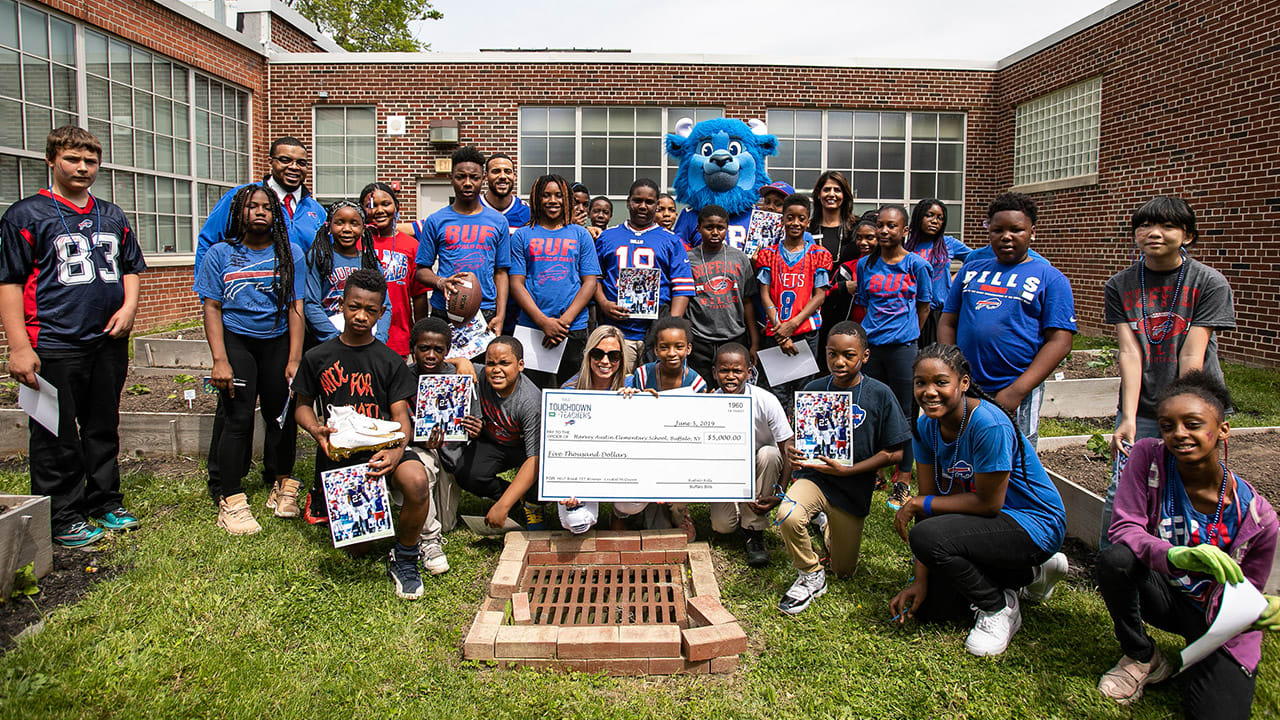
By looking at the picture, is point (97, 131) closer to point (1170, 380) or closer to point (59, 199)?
point (59, 199)

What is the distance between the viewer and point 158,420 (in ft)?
18.3

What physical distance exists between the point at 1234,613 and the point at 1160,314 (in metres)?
1.53

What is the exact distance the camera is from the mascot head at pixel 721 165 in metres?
6.37

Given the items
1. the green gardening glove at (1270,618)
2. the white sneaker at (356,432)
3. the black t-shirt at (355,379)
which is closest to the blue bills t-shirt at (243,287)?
the black t-shirt at (355,379)

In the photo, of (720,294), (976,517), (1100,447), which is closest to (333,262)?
(720,294)

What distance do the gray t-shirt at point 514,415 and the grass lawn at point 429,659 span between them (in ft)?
2.45

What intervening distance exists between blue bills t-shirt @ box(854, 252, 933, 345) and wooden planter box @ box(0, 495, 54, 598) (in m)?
4.62

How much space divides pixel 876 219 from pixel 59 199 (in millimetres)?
4774

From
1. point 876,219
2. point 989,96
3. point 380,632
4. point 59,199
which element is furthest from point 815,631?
point 989,96

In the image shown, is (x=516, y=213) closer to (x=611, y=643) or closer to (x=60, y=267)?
(x=60, y=267)

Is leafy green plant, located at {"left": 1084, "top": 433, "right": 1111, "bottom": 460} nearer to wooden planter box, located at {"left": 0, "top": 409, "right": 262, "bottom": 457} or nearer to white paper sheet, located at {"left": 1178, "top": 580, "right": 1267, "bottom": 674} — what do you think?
white paper sheet, located at {"left": 1178, "top": 580, "right": 1267, "bottom": 674}

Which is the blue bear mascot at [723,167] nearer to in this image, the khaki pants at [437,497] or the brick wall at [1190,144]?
the khaki pants at [437,497]

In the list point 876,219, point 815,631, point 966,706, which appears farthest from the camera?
point 876,219

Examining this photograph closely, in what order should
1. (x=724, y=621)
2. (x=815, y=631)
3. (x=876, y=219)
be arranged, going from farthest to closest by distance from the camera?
(x=876, y=219)
(x=815, y=631)
(x=724, y=621)
